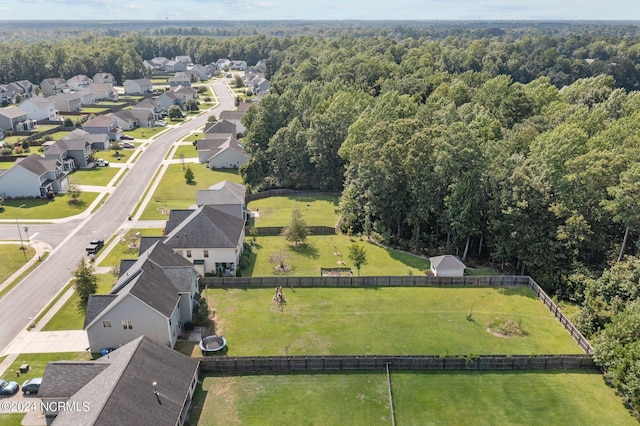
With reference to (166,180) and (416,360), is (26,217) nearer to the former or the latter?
(166,180)

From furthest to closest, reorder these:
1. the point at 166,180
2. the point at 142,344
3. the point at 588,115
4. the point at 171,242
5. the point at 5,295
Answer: the point at 166,180, the point at 588,115, the point at 171,242, the point at 5,295, the point at 142,344

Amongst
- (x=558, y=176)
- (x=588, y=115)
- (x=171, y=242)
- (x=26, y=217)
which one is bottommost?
(x=26, y=217)

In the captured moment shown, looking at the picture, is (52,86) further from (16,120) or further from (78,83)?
(16,120)

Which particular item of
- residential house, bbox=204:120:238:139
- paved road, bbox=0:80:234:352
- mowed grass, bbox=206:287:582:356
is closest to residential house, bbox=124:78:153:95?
residential house, bbox=204:120:238:139

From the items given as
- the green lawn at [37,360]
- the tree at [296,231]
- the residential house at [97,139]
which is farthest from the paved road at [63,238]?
the tree at [296,231]

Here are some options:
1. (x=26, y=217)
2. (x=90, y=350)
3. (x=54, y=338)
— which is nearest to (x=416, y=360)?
(x=90, y=350)

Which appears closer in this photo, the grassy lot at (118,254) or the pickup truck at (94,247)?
the grassy lot at (118,254)

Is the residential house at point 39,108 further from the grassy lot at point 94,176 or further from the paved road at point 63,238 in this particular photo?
the grassy lot at point 94,176
